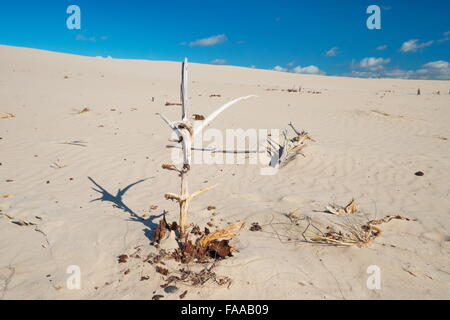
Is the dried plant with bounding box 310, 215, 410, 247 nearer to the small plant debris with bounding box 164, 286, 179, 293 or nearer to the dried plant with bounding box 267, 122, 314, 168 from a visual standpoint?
the small plant debris with bounding box 164, 286, 179, 293

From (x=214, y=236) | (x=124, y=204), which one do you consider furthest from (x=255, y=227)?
(x=124, y=204)

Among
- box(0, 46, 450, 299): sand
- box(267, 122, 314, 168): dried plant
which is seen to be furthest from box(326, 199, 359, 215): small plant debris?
box(267, 122, 314, 168): dried plant

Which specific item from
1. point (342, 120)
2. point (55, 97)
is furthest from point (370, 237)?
point (55, 97)

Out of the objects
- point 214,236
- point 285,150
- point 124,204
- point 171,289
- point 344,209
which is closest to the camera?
point 171,289

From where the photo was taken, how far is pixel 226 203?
14.4 ft

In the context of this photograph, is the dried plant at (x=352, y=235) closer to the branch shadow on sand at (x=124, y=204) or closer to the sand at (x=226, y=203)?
the sand at (x=226, y=203)

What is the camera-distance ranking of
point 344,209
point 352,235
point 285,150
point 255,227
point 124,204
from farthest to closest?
1. point 285,150
2. point 124,204
3. point 344,209
4. point 255,227
5. point 352,235

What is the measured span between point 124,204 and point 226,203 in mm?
1512

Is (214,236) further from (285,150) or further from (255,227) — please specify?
(285,150)

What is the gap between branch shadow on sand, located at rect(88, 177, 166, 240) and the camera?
346cm

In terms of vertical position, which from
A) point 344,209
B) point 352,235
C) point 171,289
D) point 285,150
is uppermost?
point 285,150

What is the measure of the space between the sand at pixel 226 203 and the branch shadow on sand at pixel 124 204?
1.3 inches

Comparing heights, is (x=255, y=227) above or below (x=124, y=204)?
below
